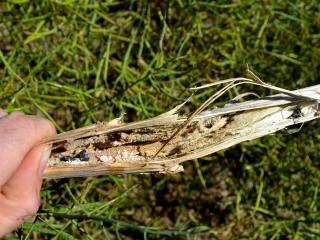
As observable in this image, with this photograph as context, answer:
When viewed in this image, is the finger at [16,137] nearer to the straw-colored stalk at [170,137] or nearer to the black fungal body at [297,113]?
the straw-colored stalk at [170,137]

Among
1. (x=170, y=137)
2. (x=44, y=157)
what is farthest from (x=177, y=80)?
(x=44, y=157)

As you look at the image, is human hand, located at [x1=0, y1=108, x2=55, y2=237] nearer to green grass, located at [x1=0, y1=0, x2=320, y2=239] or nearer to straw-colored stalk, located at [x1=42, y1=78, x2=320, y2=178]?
straw-colored stalk, located at [x1=42, y1=78, x2=320, y2=178]

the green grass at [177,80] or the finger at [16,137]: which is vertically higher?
the green grass at [177,80]

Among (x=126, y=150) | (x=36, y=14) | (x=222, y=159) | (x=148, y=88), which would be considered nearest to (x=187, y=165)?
(x=222, y=159)

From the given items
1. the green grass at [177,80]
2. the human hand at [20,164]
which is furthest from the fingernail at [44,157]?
the green grass at [177,80]

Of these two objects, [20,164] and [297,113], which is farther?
[297,113]

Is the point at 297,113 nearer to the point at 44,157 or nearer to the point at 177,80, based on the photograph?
the point at 44,157

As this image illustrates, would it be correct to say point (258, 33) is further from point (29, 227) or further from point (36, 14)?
point (29, 227)
